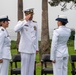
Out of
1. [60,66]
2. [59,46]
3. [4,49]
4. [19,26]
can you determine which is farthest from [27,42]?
[60,66]

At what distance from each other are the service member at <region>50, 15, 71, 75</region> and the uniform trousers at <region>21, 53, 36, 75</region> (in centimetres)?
61

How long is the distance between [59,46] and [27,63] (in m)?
0.93

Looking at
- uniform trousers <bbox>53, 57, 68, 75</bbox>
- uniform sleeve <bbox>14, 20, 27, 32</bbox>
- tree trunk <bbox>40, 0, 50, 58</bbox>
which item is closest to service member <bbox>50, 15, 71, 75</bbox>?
uniform trousers <bbox>53, 57, 68, 75</bbox>

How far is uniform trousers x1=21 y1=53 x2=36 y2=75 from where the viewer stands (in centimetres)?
946

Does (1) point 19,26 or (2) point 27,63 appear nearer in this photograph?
(1) point 19,26

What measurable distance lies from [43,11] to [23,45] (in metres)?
7.61

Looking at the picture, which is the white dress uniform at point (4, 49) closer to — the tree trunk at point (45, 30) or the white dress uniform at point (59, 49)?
the white dress uniform at point (59, 49)

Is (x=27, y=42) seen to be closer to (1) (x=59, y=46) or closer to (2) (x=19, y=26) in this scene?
(2) (x=19, y=26)

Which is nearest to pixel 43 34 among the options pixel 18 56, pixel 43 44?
pixel 43 44

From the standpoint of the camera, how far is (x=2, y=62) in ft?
29.8

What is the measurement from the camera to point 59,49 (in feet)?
30.2

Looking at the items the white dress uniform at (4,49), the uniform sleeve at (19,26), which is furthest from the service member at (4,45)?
the uniform sleeve at (19,26)

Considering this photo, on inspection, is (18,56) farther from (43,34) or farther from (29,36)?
(43,34)

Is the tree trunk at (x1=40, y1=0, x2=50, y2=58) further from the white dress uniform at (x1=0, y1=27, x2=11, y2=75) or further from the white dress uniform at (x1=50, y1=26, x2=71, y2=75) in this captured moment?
the white dress uniform at (x1=0, y1=27, x2=11, y2=75)
